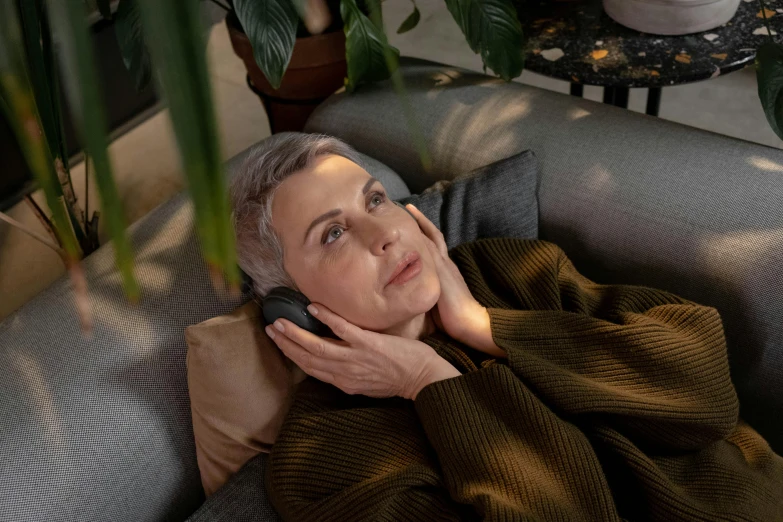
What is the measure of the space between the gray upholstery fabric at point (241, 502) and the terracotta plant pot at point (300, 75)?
115 cm

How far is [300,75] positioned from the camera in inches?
78.8

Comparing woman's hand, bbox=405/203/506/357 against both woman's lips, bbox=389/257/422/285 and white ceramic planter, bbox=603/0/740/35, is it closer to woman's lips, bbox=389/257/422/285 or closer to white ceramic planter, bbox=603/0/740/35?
woman's lips, bbox=389/257/422/285

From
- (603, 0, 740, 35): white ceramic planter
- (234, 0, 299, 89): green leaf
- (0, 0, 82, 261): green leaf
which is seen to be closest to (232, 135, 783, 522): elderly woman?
(234, 0, 299, 89): green leaf

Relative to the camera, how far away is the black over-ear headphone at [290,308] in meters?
1.18

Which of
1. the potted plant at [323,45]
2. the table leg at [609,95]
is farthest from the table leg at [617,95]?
the potted plant at [323,45]

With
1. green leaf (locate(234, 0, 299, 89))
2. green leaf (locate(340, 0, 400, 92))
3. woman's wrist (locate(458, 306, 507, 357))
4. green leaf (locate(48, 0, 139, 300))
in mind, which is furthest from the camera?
green leaf (locate(340, 0, 400, 92))

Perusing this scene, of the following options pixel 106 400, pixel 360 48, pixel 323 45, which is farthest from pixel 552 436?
pixel 323 45

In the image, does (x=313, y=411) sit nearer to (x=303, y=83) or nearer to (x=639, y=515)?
(x=639, y=515)

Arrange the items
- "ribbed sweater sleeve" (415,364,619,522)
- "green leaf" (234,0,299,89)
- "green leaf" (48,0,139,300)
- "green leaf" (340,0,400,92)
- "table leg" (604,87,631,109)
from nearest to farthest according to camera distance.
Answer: "green leaf" (48,0,139,300)
"ribbed sweater sleeve" (415,364,619,522)
"green leaf" (234,0,299,89)
"green leaf" (340,0,400,92)
"table leg" (604,87,631,109)

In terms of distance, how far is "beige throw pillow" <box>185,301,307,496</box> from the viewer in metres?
1.16

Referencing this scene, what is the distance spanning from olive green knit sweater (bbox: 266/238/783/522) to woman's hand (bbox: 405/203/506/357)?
0.9 inches

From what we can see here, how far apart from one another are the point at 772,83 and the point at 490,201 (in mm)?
565

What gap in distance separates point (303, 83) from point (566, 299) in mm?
1074

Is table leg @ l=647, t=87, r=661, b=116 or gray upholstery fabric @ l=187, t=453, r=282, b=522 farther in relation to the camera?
table leg @ l=647, t=87, r=661, b=116
